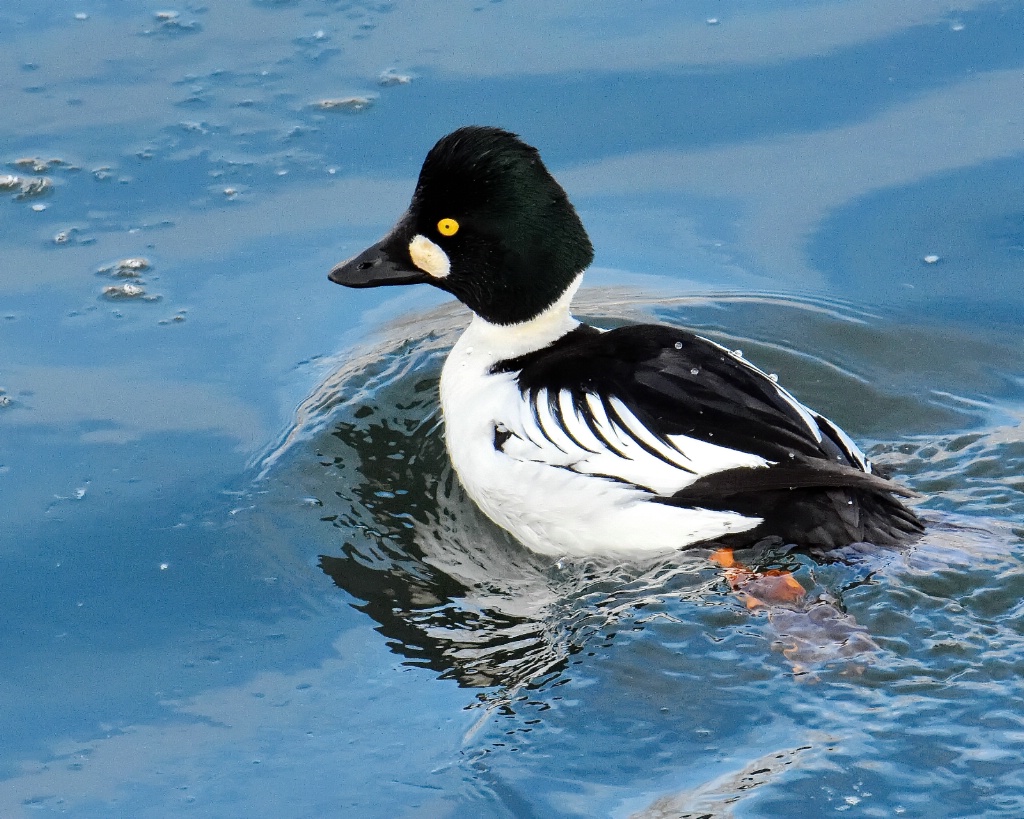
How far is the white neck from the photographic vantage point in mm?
6297

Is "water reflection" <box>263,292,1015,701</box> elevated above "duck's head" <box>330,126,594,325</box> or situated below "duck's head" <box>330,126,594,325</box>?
below

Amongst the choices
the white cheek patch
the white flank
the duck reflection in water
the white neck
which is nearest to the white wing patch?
the white flank

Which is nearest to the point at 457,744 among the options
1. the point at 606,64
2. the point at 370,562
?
the point at 370,562

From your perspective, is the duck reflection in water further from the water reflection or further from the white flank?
the white flank

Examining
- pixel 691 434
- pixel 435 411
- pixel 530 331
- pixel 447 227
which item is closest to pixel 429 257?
pixel 447 227

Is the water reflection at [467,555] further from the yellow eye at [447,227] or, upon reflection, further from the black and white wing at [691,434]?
the yellow eye at [447,227]

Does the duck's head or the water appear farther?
the duck's head

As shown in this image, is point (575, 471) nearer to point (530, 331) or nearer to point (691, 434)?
point (691, 434)

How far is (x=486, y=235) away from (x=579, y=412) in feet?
3.19

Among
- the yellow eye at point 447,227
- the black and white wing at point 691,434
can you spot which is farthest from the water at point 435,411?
the yellow eye at point 447,227

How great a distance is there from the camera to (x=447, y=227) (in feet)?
20.1

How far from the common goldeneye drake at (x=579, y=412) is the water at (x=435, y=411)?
192mm

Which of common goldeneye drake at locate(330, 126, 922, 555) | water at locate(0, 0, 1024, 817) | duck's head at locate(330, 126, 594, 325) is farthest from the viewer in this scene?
duck's head at locate(330, 126, 594, 325)

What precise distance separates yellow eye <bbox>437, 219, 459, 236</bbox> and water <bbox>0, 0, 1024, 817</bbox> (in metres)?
1.18
